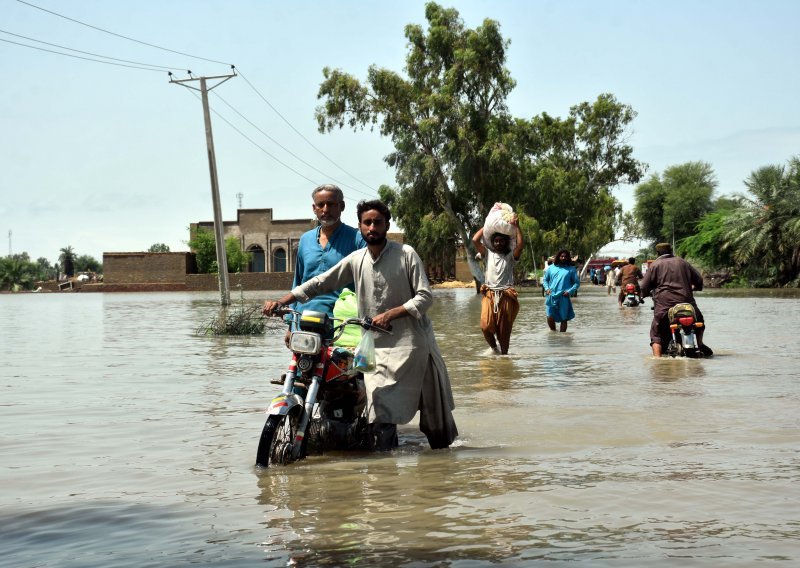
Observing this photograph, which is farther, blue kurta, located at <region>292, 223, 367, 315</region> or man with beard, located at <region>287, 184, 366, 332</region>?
blue kurta, located at <region>292, 223, 367, 315</region>

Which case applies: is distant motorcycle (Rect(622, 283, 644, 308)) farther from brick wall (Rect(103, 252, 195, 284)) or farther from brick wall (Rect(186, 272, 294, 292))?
brick wall (Rect(103, 252, 195, 284))

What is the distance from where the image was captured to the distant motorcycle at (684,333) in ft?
44.8

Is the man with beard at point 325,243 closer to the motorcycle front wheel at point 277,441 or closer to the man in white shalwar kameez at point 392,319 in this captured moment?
the man in white shalwar kameez at point 392,319

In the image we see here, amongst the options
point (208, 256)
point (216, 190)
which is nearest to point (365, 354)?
point (216, 190)

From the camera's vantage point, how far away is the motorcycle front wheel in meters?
6.33

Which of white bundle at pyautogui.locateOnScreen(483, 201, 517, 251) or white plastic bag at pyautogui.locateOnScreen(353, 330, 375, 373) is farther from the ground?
white bundle at pyautogui.locateOnScreen(483, 201, 517, 251)

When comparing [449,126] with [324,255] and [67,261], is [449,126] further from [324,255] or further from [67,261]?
[67,261]

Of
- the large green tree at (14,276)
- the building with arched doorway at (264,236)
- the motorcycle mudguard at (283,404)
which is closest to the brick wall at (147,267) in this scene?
the building with arched doorway at (264,236)

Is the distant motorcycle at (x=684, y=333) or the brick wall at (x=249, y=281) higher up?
the brick wall at (x=249, y=281)

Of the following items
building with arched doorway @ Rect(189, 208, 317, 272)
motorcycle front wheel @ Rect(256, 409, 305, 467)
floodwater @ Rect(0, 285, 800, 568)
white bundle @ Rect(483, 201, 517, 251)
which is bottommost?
floodwater @ Rect(0, 285, 800, 568)

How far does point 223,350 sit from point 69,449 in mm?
9724

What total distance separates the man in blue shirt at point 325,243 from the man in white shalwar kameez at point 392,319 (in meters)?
0.42

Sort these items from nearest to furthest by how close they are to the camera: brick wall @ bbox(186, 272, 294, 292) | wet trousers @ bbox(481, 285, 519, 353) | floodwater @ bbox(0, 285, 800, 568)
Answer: floodwater @ bbox(0, 285, 800, 568), wet trousers @ bbox(481, 285, 519, 353), brick wall @ bbox(186, 272, 294, 292)

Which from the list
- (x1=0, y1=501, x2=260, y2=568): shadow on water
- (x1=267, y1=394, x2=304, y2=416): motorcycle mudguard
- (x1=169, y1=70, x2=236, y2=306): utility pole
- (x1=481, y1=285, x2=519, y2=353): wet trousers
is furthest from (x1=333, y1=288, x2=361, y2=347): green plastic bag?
(x1=169, y1=70, x2=236, y2=306): utility pole
